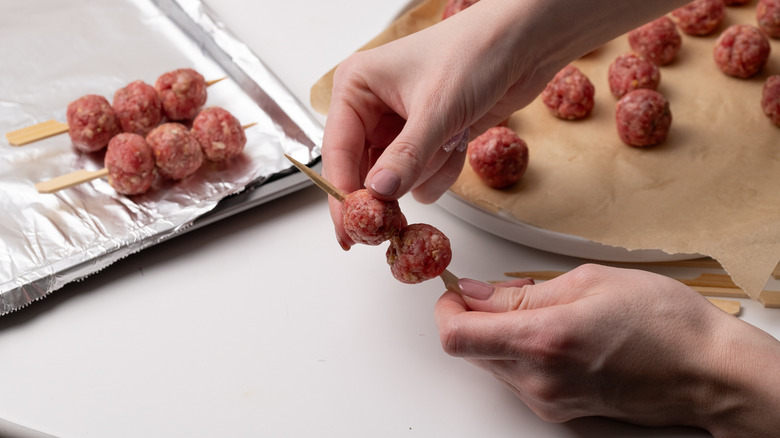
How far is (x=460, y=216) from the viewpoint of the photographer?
170 centimetres

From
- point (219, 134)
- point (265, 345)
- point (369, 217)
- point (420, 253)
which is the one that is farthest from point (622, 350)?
point (219, 134)

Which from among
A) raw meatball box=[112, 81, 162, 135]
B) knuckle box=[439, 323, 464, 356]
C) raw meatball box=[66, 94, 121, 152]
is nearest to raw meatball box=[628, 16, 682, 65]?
knuckle box=[439, 323, 464, 356]

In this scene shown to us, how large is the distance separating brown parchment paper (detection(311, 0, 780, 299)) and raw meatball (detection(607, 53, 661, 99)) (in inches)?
2.0

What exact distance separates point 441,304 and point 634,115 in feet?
2.53

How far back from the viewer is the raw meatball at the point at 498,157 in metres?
1.67

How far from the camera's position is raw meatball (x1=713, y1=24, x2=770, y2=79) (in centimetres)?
193

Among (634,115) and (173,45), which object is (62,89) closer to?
(173,45)

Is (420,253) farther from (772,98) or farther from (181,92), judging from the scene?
(772,98)

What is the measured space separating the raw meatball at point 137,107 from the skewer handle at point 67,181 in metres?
0.15

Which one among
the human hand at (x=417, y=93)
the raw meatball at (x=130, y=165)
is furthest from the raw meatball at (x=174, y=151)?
the human hand at (x=417, y=93)

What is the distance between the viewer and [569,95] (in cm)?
185

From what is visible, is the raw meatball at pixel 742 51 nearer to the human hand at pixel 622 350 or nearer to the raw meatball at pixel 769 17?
the raw meatball at pixel 769 17

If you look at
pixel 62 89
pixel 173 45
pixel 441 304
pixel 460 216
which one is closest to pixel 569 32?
pixel 460 216

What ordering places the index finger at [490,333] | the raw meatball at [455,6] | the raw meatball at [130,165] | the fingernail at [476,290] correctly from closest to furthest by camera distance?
the index finger at [490,333]
the fingernail at [476,290]
the raw meatball at [130,165]
the raw meatball at [455,6]
